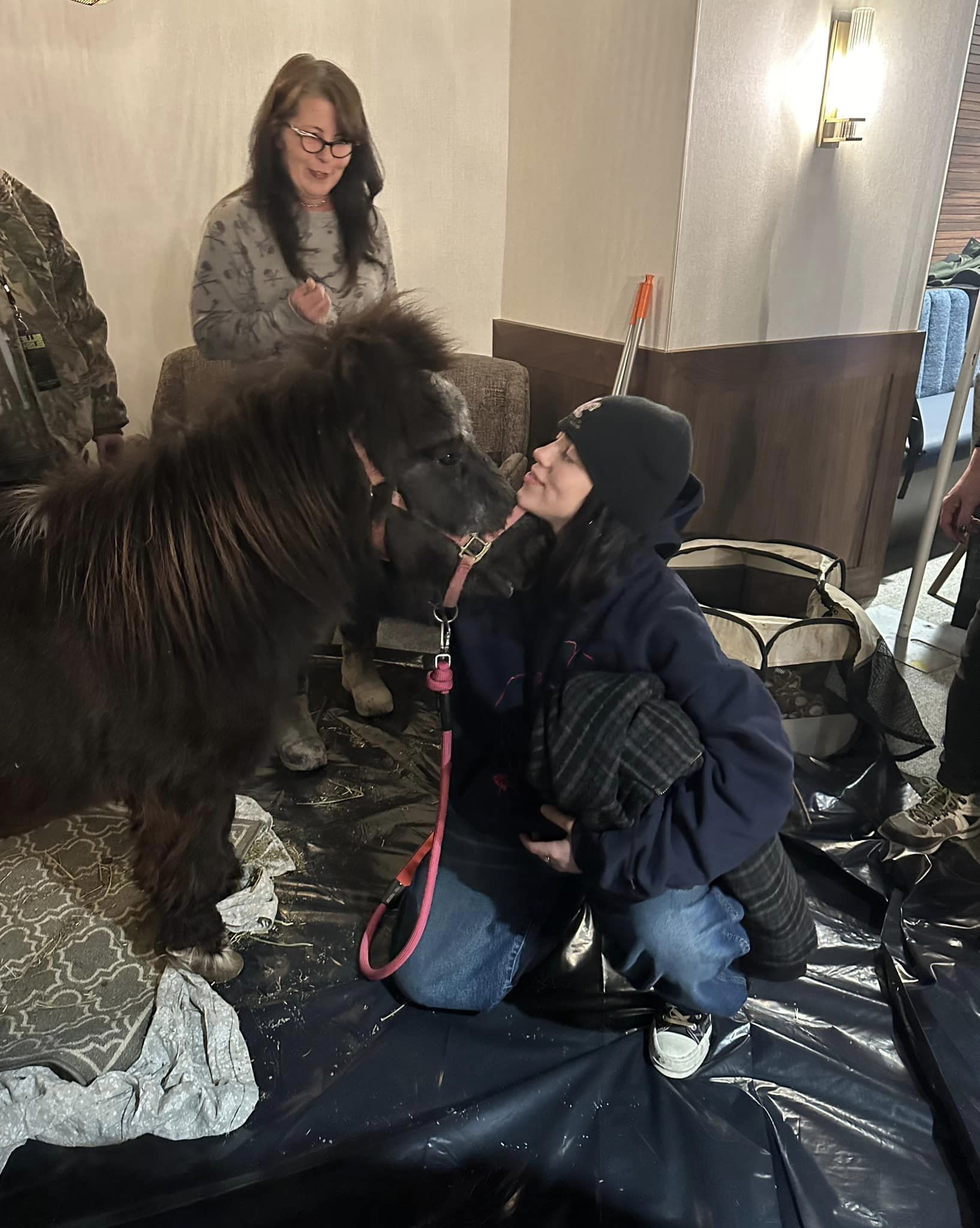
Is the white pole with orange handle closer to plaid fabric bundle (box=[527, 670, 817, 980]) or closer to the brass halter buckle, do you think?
the brass halter buckle

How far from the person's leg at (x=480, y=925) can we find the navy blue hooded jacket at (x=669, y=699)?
147 millimetres

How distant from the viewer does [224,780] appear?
103cm

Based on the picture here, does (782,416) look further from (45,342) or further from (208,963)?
(208,963)

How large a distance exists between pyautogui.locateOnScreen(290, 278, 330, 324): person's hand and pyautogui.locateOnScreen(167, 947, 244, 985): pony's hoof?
1141mm

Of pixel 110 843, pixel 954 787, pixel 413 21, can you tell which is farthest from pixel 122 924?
pixel 413 21

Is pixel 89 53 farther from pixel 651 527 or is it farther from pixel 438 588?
pixel 651 527

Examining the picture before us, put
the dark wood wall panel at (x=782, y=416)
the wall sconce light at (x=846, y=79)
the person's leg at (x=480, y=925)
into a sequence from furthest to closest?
the dark wood wall panel at (x=782, y=416), the wall sconce light at (x=846, y=79), the person's leg at (x=480, y=925)

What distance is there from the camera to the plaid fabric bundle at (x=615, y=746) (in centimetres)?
89

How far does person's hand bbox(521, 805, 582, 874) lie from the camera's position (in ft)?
3.25

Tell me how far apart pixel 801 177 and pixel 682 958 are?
2136mm

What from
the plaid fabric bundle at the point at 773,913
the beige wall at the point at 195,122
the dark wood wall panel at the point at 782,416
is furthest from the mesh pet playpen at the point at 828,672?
the beige wall at the point at 195,122

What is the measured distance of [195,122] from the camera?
7.47 feet

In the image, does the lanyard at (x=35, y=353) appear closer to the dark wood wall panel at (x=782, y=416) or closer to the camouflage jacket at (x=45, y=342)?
the camouflage jacket at (x=45, y=342)

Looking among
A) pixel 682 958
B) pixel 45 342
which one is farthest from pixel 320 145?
pixel 682 958
